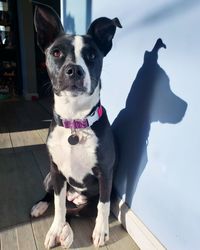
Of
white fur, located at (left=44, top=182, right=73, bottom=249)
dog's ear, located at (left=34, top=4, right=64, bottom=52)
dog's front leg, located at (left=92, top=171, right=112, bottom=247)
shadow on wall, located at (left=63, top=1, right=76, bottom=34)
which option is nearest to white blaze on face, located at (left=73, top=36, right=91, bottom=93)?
dog's ear, located at (left=34, top=4, right=64, bottom=52)

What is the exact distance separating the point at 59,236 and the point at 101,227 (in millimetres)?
194

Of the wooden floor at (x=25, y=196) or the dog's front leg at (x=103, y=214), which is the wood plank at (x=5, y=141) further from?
the dog's front leg at (x=103, y=214)

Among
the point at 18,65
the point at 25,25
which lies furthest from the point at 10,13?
the point at 18,65

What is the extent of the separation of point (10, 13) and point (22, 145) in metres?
2.70

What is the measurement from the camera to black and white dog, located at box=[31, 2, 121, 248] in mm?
1010

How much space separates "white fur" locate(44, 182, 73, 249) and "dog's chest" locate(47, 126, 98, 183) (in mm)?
151

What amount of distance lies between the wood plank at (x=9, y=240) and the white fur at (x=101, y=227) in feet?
1.17

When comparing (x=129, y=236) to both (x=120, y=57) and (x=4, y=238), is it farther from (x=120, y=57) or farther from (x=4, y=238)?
(x=120, y=57)

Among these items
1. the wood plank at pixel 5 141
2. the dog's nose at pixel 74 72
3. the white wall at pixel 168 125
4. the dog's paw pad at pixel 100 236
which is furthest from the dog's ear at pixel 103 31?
the wood plank at pixel 5 141

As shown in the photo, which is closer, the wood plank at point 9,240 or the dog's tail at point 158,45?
the dog's tail at point 158,45

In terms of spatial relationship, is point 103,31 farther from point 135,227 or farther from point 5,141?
point 5,141

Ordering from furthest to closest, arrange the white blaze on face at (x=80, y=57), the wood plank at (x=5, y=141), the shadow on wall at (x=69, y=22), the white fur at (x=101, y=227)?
the wood plank at (x=5, y=141) → the shadow on wall at (x=69, y=22) → the white fur at (x=101, y=227) → the white blaze on face at (x=80, y=57)

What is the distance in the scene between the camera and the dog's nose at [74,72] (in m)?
0.94

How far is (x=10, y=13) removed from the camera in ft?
13.4
